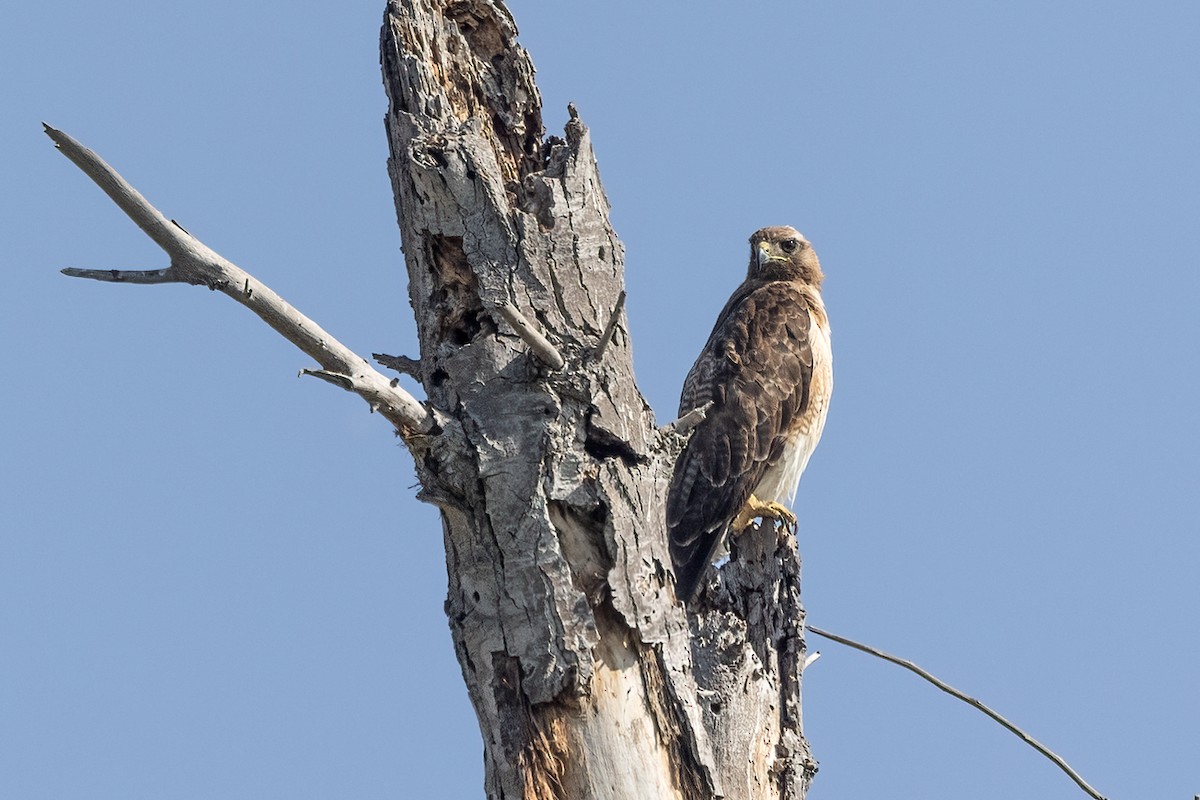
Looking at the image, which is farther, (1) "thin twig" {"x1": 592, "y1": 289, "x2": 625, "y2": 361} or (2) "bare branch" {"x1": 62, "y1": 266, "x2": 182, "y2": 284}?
(1) "thin twig" {"x1": 592, "y1": 289, "x2": 625, "y2": 361}

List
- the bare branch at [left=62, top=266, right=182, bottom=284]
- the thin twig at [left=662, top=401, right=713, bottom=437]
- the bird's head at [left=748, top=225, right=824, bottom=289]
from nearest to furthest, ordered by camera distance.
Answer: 1. the bare branch at [left=62, top=266, right=182, bottom=284]
2. the thin twig at [left=662, top=401, right=713, bottom=437]
3. the bird's head at [left=748, top=225, right=824, bottom=289]

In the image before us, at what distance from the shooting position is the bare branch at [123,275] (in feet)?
10.7

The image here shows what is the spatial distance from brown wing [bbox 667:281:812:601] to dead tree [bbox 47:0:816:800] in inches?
91.2

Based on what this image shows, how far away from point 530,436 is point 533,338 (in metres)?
0.40

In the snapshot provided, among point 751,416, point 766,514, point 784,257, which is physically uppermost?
point 784,257

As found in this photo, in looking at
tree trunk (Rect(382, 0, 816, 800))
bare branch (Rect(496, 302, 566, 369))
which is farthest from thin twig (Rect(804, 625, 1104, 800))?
bare branch (Rect(496, 302, 566, 369))

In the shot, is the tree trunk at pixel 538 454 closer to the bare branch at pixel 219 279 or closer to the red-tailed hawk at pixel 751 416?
the bare branch at pixel 219 279

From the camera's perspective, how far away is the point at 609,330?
3631 mm

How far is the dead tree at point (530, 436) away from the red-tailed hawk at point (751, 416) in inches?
93.6

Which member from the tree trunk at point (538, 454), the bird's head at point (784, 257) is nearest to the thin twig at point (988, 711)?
the tree trunk at point (538, 454)

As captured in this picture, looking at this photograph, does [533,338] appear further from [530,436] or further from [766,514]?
[766,514]

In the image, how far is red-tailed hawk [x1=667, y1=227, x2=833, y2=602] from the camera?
22.3 ft

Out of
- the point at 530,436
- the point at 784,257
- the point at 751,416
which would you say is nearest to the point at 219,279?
the point at 530,436

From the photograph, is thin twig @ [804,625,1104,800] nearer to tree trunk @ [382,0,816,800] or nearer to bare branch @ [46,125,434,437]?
tree trunk @ [382,0,816,800]
